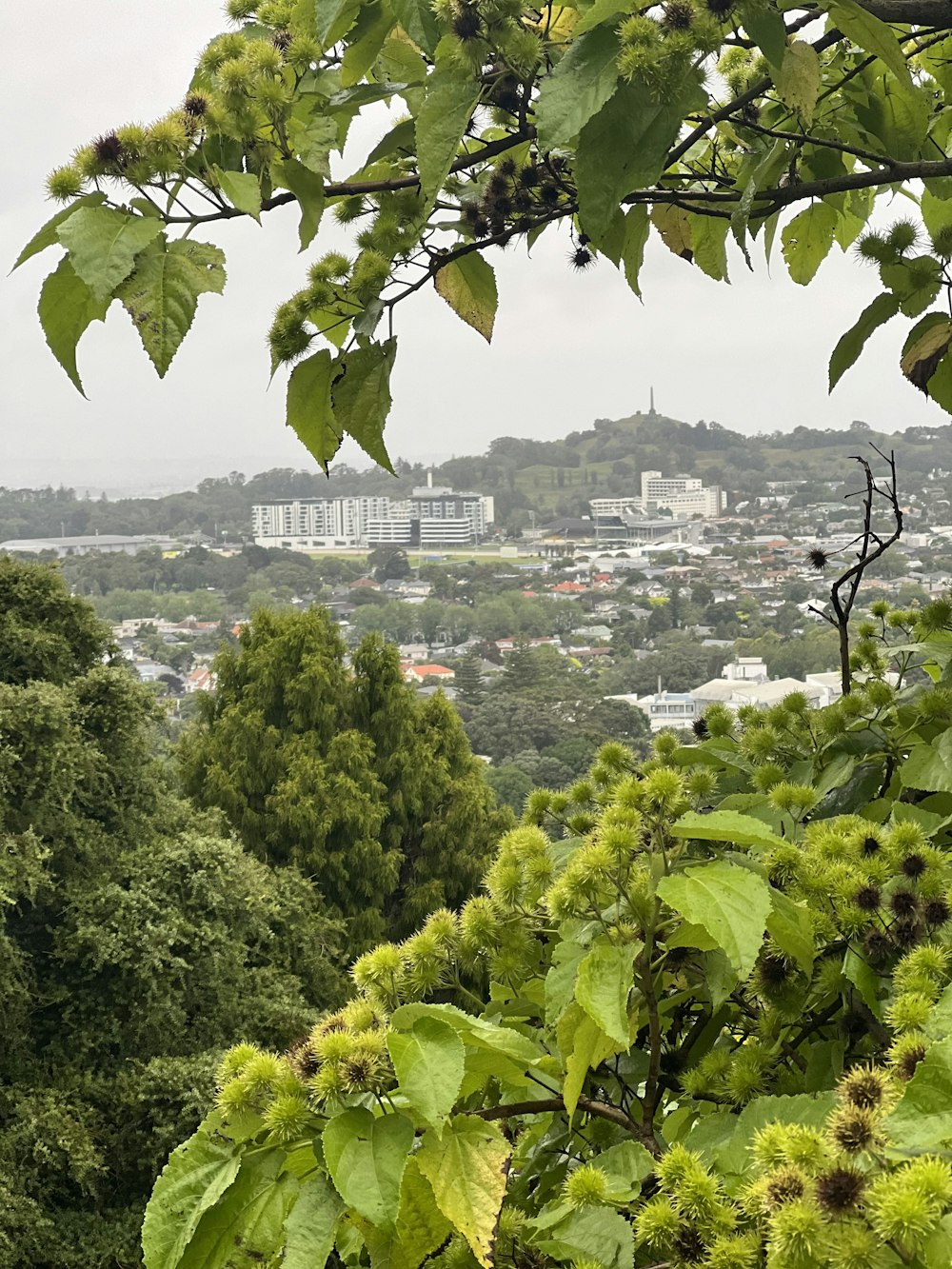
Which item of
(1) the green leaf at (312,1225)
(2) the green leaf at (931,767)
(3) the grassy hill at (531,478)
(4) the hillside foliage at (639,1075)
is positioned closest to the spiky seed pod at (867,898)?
(4) the hillside foliage at (639,1075)

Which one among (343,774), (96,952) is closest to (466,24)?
(96,952)

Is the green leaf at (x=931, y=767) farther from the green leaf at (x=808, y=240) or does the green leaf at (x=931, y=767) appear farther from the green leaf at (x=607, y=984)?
the green leaf at (x=808, y=240)

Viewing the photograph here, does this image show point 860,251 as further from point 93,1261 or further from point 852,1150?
point 93,1261

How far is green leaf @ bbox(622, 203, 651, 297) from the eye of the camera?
0.72 metres

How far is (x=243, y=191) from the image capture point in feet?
1.80

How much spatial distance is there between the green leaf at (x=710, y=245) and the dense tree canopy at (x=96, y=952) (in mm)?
5417

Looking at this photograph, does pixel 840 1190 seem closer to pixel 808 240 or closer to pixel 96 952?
pixel 808 240

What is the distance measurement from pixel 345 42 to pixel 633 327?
49.2 m

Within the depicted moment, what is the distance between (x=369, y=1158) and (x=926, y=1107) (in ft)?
0.61

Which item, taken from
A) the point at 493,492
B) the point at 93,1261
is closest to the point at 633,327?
the point at 493,492

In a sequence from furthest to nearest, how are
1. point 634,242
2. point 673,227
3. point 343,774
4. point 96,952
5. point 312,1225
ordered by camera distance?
point 343,774
point 96,952
point 673,227
point 634,242
point 312,1225

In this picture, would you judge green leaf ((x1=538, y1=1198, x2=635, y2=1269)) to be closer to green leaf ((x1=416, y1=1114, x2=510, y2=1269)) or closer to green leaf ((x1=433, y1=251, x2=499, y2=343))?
green leaf ((x1=416, y1=1114, x2=510, y2=1269))

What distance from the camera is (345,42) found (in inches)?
24.2

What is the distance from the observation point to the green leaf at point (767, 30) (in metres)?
0.48
